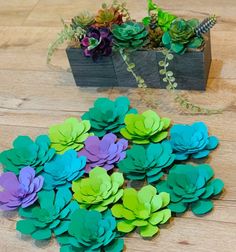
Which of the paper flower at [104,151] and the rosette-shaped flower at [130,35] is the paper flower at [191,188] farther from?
the rosette-shaped flower at [130,35]

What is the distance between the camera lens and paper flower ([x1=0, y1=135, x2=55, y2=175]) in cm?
100

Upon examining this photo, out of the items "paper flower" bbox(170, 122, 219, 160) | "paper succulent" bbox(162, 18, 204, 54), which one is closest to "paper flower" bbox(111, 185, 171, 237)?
"paper flower" bbox(170, 122, 219, 160)

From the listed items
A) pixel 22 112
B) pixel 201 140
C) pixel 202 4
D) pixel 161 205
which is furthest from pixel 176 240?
pixel 202 4

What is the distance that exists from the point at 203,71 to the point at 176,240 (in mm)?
401

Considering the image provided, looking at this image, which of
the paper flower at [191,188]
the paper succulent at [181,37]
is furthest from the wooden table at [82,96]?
the paper succulent at [181,37]

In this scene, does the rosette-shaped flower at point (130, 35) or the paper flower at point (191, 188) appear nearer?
the paper flower at point (191, 188)

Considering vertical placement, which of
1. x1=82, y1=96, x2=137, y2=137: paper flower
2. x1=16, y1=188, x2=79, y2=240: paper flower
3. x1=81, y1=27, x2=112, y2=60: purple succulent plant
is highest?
x1=81, y1=27, x2=112, y2=60: purple succulent plant

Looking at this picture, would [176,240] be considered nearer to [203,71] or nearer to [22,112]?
[203,71]

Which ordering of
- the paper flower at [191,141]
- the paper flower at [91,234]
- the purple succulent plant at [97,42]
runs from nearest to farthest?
the paper flower at [91,234] < the paper flower at [191,141] < the purple succulent plant at [97,42]

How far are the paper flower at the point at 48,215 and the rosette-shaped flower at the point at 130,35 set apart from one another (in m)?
0.35

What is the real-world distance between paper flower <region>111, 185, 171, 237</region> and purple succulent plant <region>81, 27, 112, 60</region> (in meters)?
0.35

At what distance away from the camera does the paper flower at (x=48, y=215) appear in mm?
883

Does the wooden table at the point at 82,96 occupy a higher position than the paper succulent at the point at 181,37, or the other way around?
the paper succulent at the point at 181,37

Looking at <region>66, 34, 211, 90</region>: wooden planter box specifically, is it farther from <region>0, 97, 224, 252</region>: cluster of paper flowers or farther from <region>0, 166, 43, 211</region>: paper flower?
<region>0, 166, 43, 211</region>: paper flower
